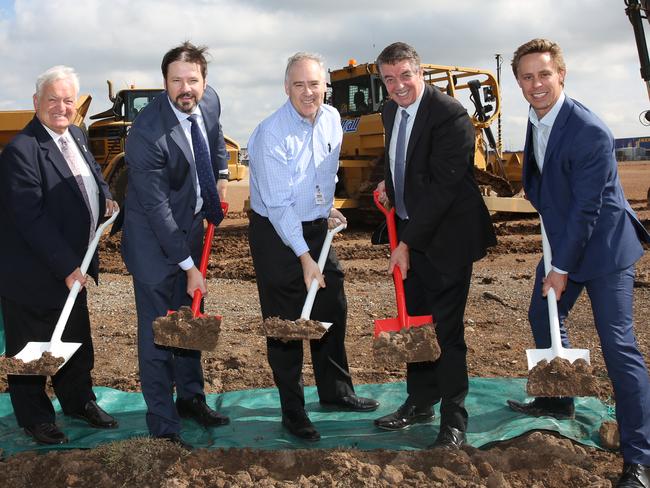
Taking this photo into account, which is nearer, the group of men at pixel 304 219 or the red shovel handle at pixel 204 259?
the group of men at pixel 304 219

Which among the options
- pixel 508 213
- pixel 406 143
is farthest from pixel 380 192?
pixel 508 213

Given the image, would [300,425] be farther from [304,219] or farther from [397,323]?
[304,219]

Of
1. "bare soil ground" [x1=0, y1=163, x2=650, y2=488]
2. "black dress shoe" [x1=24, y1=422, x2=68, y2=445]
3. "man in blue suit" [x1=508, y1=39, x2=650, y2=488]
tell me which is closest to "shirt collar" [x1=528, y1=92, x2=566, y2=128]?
"man in blue suit" [x1=508, y1=39, x2=650, y2=488]

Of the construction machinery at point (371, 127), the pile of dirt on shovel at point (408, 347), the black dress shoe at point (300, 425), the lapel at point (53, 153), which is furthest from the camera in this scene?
the construction machinery at point (371, 127)

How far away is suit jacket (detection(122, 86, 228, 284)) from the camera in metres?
3.52

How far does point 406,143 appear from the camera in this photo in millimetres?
3611

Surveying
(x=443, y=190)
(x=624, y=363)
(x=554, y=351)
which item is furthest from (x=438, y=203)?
(x=624, y=363)

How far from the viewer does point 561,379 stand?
10.4 ft

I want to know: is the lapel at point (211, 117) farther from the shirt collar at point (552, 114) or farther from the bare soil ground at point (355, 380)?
the shirt collar at point (552, 114)

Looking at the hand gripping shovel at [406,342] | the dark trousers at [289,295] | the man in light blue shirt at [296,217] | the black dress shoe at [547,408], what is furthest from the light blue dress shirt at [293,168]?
Result: the black dress shoe at [547,408]

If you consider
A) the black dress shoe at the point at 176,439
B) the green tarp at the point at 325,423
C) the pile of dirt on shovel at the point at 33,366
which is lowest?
the green tarp at the point at 325,423

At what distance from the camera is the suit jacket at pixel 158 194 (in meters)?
3.52

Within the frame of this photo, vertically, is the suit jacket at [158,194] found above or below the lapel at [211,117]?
below

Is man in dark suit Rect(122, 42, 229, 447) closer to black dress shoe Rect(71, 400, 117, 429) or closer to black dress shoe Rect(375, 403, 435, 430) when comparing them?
black dress shoe Rect(71, 400, 117, 429)
